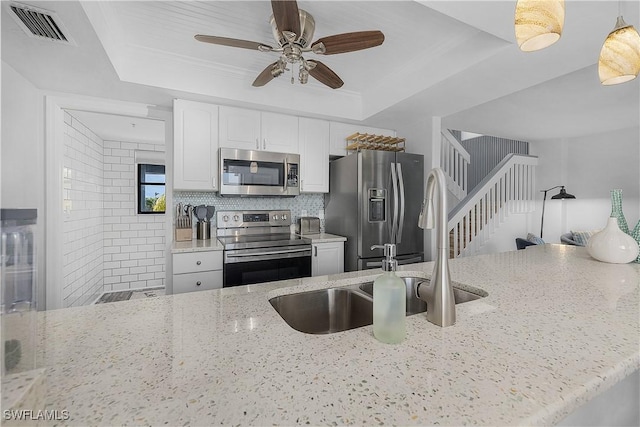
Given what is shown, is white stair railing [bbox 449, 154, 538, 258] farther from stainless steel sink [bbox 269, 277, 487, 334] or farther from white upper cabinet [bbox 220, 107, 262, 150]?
stainless steel sink [bbox 269, 277, 487, 334]

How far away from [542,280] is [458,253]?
3.19 m

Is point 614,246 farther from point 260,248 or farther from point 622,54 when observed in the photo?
point 260,248

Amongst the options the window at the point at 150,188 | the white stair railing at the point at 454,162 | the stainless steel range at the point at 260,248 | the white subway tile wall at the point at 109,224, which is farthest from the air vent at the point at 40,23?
the white stair railing at the point at 454,162

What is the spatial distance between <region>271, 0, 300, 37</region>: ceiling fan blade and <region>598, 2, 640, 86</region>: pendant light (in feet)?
4.37

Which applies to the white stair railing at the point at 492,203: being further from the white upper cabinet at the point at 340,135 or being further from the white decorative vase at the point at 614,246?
the white decorative vase at the point at 614,246

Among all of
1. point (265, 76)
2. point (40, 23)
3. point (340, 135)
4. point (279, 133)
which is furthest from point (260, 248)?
point (40, 23)

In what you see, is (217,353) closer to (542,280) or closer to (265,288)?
(265,288)

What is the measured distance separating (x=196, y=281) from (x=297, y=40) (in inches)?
79.9

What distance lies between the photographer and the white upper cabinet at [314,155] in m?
3.29

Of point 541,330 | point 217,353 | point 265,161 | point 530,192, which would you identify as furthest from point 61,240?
point 530,192

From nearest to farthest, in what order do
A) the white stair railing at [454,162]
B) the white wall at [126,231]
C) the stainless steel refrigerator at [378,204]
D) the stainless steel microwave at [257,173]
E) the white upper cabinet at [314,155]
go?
the stainless steel microwave at [257,173] < the stainless steel refrigerator at [378,204] < the white upper cabinet at [314,155] < the white wall at [126,231] < the white stair railing at [454,162]

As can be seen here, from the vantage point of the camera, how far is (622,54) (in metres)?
1.13

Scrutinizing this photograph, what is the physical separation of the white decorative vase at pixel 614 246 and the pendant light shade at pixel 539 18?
4.21 feet

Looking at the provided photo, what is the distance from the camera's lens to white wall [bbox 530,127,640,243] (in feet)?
15.1
